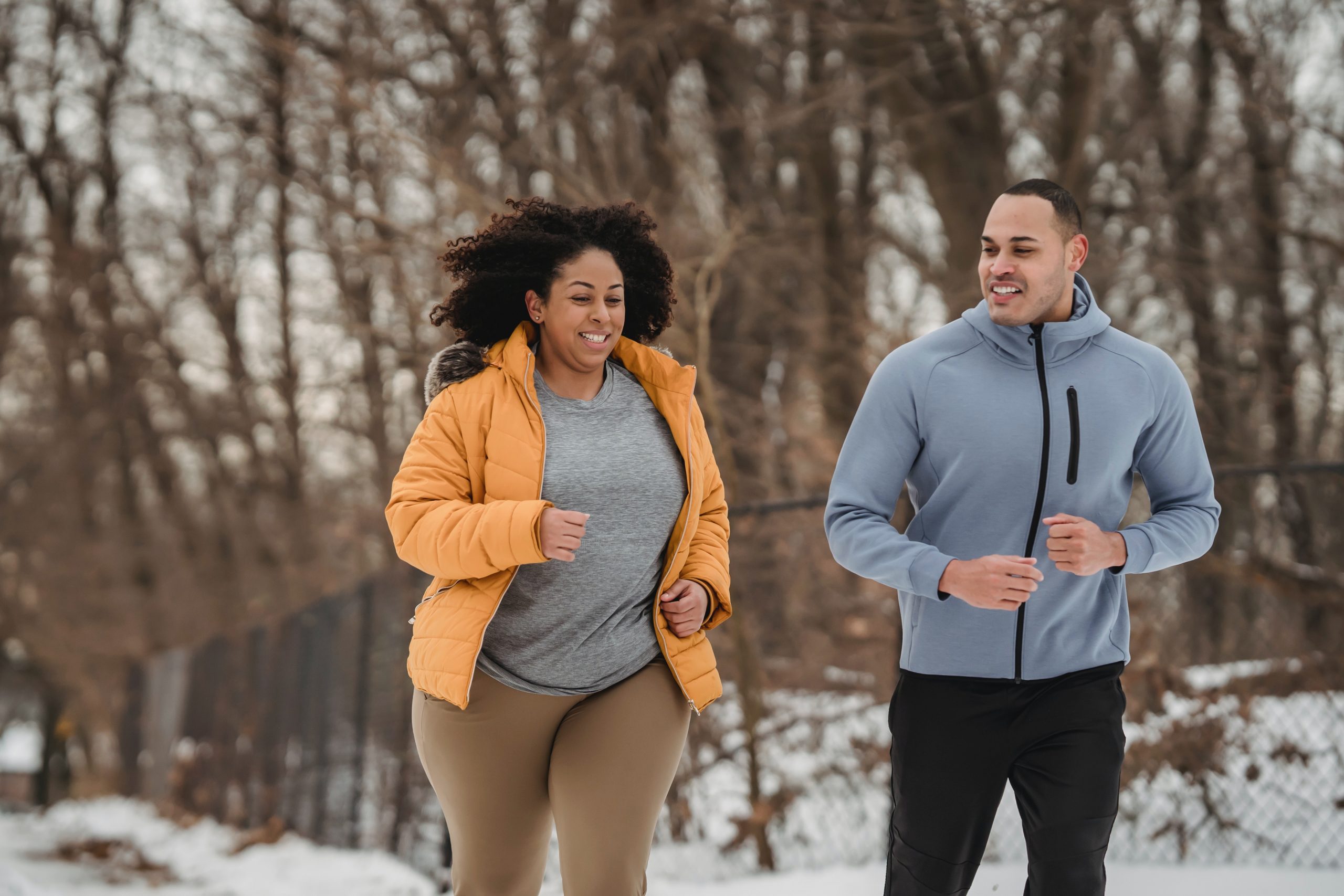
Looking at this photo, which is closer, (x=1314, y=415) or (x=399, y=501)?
(x=399, y=501)

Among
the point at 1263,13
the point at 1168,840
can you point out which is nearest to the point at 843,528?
the point at 1168,840

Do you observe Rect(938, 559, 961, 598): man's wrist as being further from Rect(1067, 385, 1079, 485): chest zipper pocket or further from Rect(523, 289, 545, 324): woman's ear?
Rect(523, 289, 545, 324): woman's ear

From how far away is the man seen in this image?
2.89m

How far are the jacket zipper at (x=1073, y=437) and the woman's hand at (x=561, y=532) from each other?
1099 millimetres

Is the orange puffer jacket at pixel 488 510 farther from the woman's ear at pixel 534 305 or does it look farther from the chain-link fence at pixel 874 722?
the chain-link fence at pixel 874 722

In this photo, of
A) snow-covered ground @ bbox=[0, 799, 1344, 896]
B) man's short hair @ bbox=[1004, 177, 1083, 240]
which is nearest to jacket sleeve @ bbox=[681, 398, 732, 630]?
man's short hair @ bbox=[1004, 177, 1083, 240]

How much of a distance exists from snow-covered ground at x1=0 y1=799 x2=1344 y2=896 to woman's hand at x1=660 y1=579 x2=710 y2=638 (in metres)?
1.94

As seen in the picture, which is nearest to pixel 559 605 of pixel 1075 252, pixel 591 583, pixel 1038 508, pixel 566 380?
pixel 591 583

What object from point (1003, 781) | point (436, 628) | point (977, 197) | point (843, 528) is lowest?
point (1003, 781)

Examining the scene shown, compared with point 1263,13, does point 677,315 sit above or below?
below

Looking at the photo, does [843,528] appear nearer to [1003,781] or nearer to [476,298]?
[1003,781]

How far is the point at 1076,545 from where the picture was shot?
104 inches

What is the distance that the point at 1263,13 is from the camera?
9.31 meters

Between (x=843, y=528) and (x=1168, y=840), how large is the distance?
3699 mm
